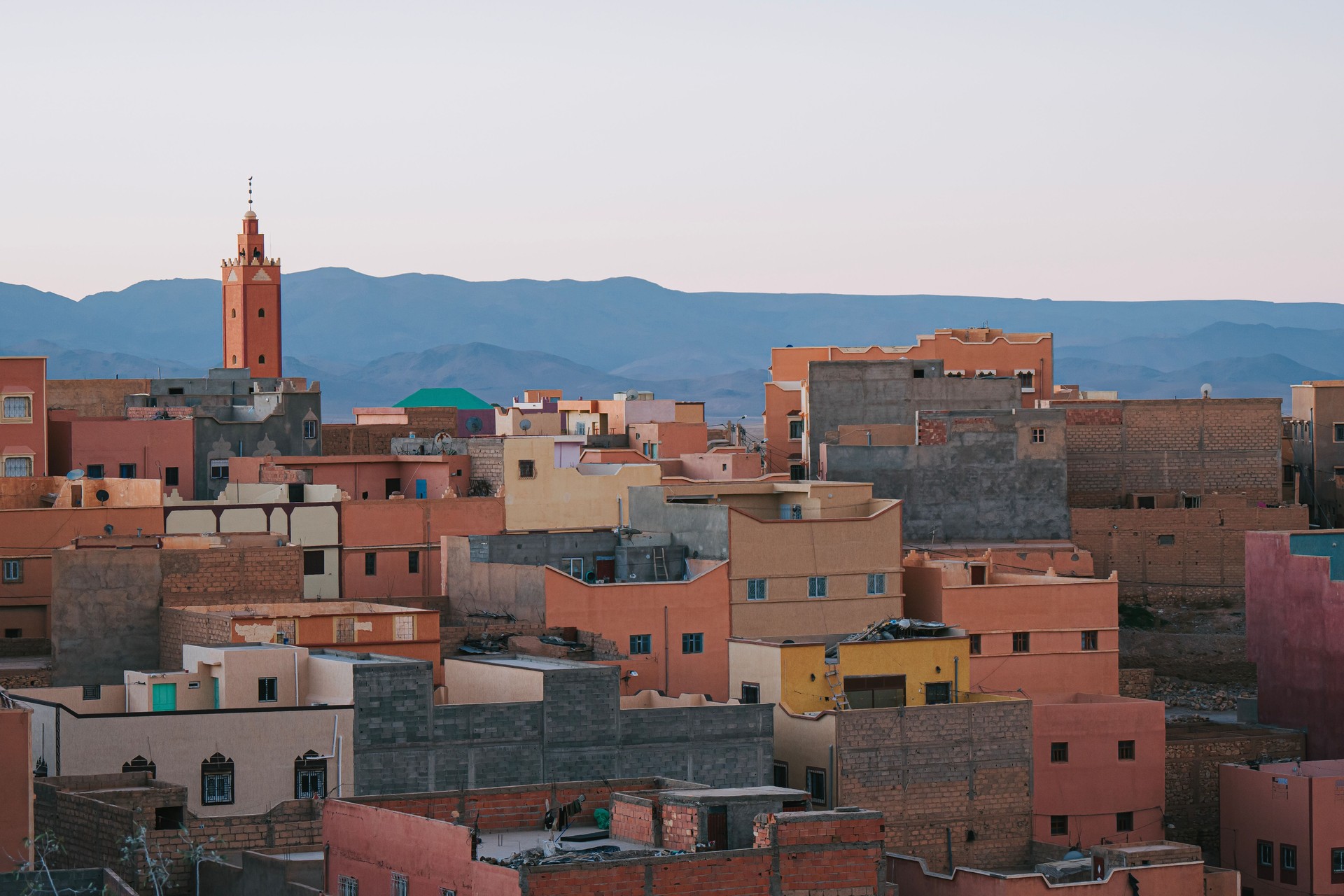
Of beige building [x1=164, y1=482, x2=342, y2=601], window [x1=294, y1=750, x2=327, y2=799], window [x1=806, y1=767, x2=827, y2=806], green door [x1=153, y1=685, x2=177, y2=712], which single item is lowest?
window [x1=806, y1=767, x2=827, y2=806]

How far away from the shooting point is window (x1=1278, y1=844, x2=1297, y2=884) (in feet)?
123

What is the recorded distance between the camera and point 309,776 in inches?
1210

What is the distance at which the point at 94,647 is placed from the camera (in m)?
38.3

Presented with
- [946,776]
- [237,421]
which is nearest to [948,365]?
[237,421]

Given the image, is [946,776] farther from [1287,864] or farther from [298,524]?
[298,524]

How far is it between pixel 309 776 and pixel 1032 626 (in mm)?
16715

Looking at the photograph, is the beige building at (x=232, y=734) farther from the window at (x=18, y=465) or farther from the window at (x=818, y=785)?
the window at (x=18, y=465)

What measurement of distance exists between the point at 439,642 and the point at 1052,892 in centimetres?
1110

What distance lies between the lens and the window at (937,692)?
125ft

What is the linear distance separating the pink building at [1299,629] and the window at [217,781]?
23.7 metres

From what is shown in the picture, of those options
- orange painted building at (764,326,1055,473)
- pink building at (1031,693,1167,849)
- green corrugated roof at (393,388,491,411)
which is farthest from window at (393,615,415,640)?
green corrugated roof at (393,388,491,411)

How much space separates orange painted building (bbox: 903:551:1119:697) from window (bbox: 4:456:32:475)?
80.4 feet

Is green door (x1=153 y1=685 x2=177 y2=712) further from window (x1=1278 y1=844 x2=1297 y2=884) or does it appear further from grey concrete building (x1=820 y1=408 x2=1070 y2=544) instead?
grey concrete building (x1=820 y1=408 x2=1070 y2=544)

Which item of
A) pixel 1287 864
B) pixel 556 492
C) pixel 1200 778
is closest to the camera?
pixel 1287 864
